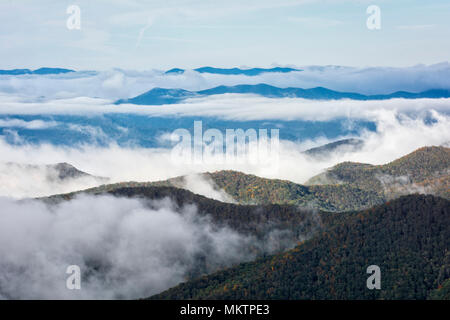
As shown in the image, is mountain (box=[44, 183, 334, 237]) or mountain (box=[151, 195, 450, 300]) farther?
mountain (box=[44, 183, 334, 237])

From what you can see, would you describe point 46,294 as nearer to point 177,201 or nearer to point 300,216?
point 177,201

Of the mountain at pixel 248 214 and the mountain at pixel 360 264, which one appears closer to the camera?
the mountain at pixel 360 264

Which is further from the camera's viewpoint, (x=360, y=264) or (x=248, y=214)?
(x=248, y=214)

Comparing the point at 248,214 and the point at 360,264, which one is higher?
the point at 248,214
